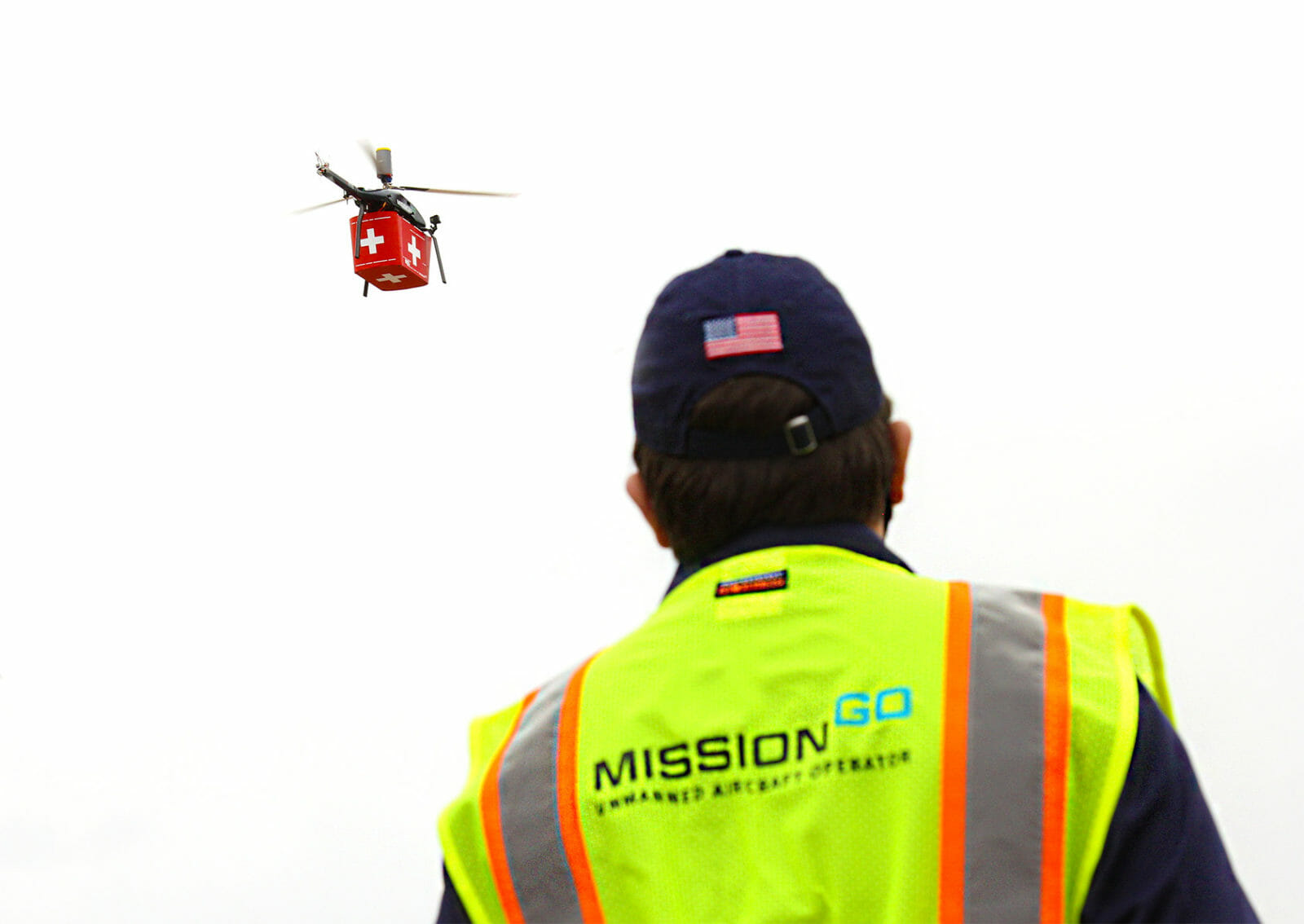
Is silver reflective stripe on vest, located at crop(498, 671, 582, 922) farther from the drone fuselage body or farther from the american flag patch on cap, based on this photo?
the drone fuselage body

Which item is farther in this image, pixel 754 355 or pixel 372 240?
pixel 372 240

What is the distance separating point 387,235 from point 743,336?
15.1 m

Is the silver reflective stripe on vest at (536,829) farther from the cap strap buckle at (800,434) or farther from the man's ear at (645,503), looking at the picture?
the cap strap buckle at (800,434)

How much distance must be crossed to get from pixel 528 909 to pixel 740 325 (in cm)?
126

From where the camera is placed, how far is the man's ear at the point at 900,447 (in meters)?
3.30

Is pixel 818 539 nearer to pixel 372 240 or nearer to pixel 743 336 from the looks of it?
pixel 743 336

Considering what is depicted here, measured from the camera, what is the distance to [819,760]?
300 cm

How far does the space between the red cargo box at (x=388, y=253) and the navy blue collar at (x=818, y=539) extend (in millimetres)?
14909

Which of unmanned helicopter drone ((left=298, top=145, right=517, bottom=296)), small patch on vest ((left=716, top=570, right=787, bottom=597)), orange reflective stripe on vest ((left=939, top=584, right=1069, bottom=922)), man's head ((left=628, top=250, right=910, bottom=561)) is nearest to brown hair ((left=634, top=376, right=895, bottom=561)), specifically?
man's head ((left=628, top=250, right=910, bottom=561))

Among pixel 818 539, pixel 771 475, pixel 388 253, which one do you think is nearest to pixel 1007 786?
pixel 818 539

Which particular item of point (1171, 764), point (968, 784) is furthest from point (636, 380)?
point (1171, 764)

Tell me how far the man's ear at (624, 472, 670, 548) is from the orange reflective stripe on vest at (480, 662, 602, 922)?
35cm

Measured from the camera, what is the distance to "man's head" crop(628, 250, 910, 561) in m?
3.15

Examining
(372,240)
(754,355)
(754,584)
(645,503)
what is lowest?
(754,584)
